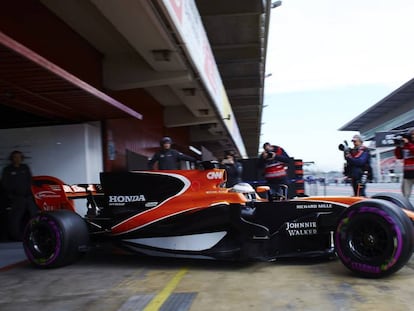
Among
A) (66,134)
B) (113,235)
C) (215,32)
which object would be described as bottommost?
(113,235)

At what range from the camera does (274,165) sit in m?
9.33

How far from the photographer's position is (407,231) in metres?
4.54

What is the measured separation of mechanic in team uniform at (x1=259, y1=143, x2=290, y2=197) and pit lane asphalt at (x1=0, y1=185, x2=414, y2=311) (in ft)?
12.5

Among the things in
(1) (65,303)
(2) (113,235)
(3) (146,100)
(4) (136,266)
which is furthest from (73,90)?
(3) (146,100)

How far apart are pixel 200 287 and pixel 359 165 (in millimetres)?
4886

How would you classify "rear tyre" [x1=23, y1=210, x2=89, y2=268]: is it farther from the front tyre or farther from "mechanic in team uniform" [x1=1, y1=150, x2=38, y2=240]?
the front tyre

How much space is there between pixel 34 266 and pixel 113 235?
3.42 feet

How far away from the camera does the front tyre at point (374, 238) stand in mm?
4527

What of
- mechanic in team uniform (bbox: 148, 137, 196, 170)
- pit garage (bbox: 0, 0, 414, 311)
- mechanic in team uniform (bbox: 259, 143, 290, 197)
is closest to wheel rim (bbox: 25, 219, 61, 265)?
pit garage (bbox: 0, 0, 414, 311)

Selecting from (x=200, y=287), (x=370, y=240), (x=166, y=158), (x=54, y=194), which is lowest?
(x=200, y=287)

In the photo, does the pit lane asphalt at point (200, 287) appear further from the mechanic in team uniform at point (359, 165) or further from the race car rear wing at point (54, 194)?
the mechanic in team uniform at point (359, 165)

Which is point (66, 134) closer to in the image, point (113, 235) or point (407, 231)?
point (113, 235)

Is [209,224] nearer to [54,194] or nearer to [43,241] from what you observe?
[43,241]

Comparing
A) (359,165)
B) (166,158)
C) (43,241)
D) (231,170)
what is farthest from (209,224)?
(359,165)
